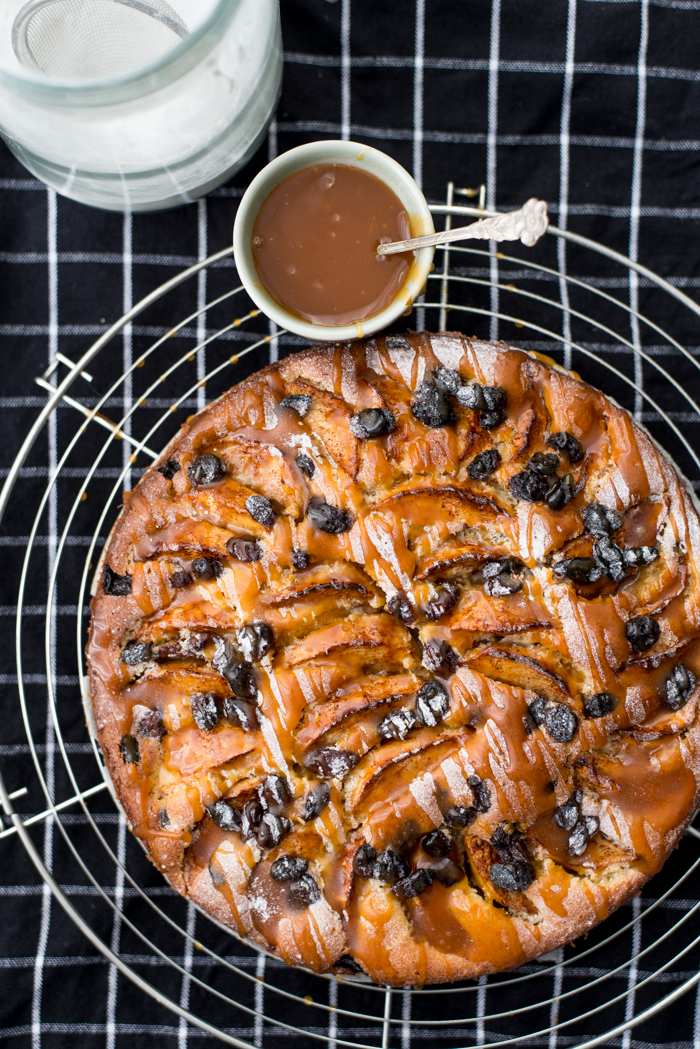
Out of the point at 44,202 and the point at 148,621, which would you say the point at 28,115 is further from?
the point at 148,621

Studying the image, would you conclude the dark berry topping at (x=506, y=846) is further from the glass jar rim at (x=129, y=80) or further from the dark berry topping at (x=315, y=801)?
the glass jar rim at (x=129, y=80)

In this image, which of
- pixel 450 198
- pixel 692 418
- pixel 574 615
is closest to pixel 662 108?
pixel 450 198

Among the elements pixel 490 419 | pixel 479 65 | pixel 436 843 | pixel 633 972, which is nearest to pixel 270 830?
pixel 436 843

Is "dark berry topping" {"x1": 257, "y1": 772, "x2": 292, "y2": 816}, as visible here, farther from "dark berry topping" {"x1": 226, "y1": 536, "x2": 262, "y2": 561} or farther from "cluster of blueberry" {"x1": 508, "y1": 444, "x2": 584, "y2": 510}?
"cluster of blueberry" {"x1": 508, "y1": 444, "x2": 584, "y2": 510}

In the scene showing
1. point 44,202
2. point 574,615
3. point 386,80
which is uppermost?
point 386,80


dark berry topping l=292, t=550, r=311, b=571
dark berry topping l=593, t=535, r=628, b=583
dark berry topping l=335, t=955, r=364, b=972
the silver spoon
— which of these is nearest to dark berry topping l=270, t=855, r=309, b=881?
dark berry topping l=335, t=955, r=364, b=972

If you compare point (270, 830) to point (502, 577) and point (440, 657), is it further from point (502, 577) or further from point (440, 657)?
point (502, 577)
